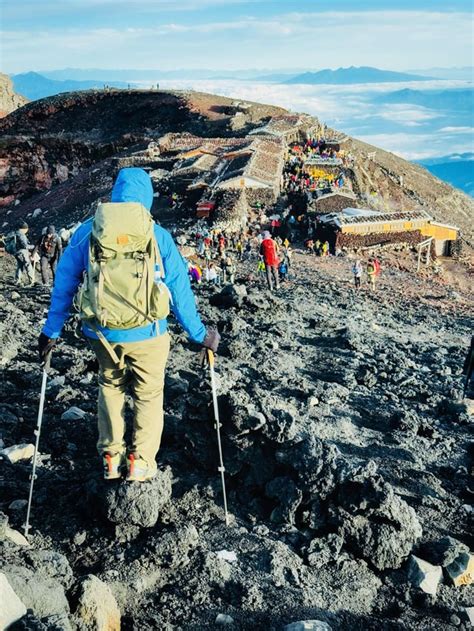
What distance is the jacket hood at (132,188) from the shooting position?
406 centimetres

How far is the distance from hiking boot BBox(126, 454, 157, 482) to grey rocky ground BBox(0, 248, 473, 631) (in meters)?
0.10

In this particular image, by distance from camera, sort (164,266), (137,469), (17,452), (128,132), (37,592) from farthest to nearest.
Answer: (128,132) < (17,452) < (137,469) < (164,266) < (37,592)

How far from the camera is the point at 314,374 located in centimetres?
816

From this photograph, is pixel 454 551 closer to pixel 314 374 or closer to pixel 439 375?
pixel 314 374

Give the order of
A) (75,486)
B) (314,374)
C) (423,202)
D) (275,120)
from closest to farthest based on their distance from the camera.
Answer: (75,486), (314,374), (275,120), (423,202)

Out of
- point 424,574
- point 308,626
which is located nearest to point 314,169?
point 424,574

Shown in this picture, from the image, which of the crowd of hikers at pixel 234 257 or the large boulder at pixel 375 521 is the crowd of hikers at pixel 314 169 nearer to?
the crowd of hikers at pixel 234 257

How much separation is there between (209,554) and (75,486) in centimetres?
123

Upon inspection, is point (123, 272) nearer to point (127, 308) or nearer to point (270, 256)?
point (127, 308)

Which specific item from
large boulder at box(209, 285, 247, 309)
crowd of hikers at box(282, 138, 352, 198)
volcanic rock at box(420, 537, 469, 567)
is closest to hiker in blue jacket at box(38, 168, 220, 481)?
volcanic rock at box(420, 537, 469, 567)

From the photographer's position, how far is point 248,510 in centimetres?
457

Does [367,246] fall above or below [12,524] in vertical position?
below

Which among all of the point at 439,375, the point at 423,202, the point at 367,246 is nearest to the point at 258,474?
the point at 439,375

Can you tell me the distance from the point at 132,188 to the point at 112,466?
1.91 m
